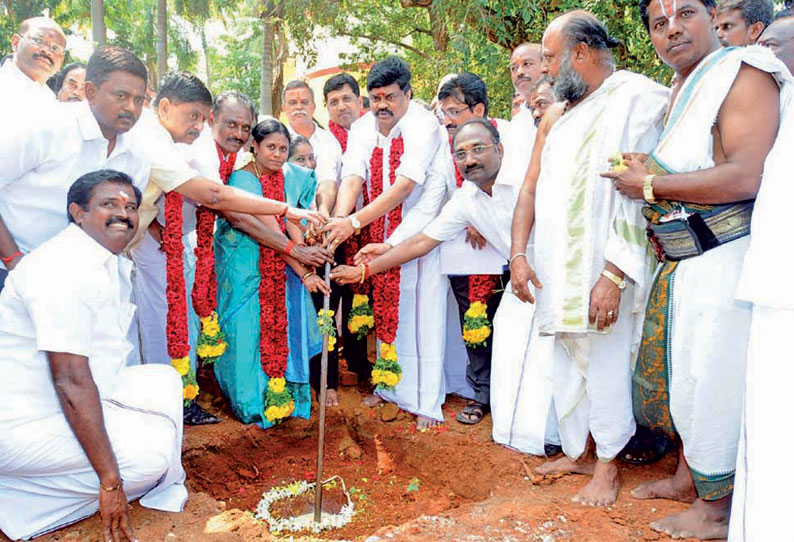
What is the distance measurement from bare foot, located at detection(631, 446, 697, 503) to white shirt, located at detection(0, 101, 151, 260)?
3403 millimetres

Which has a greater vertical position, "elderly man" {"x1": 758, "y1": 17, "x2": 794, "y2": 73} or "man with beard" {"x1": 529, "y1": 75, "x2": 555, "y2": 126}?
"elderly man" {"x1": 758, "y1": 17, "x2": 794, "y2": 73}

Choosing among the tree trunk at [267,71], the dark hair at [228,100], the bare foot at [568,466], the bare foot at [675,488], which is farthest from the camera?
the tree trunk at [267,71]

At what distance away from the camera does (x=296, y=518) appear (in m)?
3.90

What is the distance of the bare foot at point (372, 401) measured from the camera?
4906 millimetres

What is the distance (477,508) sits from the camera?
334 centimetres

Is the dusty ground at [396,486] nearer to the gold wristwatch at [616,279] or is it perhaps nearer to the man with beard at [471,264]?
the man with beard at [471,264]

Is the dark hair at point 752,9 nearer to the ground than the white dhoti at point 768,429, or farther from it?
farther from it

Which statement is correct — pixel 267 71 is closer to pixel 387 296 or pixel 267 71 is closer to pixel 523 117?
pixel 523 117

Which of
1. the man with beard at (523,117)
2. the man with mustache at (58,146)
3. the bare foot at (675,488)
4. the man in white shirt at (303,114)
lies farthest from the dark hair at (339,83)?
the bare foot at (675,488)

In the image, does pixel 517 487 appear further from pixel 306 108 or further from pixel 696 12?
pixel 306 108

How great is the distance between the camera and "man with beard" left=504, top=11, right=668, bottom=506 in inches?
126

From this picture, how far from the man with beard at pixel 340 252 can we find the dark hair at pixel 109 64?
1529mm

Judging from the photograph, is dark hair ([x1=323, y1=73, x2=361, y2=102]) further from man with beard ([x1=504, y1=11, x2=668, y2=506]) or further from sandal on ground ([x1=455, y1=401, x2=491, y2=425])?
sandal on ground ([x1=455, y1=401, x2=491, y2=425])

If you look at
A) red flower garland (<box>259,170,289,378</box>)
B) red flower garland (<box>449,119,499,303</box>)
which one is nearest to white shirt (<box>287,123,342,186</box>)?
red flower garland (<box>259,170,289,378</box>)
